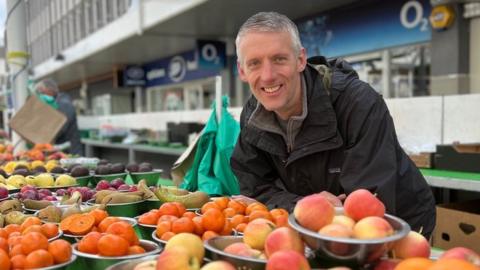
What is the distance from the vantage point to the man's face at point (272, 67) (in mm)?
1773

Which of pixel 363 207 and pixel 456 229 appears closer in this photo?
pixel 363 207

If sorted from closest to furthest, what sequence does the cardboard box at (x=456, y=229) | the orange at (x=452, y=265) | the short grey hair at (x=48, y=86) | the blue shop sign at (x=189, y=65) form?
the orange at (x=452, y=265)
the cardboard box at (x=456, y=229)
the short grey hair at (x=48, y=86)
the blue shop sign at (x=189, y=65)

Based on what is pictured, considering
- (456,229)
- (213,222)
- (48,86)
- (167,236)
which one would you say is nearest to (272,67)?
(213,222)

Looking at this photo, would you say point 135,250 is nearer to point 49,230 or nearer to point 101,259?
point 101,259

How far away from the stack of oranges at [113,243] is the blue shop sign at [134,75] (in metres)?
16.3

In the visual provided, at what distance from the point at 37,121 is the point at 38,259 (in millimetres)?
4119

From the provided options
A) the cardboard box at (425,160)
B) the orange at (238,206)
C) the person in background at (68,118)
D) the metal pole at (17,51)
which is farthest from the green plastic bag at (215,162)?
the person in background at (68,118)

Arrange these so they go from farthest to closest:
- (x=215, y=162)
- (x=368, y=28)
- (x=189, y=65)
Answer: (x=189, y=65)
(x=368, y=28)
(x=215, y=162)

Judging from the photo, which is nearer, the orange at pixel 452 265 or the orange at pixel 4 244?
the orange at pixel 452 265

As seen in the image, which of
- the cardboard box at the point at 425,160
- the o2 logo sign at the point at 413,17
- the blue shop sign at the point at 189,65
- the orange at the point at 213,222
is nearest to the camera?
the orange at the point at 213,222

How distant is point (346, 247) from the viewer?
3.42 feet

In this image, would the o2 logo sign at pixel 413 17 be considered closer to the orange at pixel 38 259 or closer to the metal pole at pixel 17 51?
the metal pole at pixel 17 51

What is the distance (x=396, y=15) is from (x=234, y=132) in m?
5.38

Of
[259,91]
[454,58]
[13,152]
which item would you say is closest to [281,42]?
[259,91]
